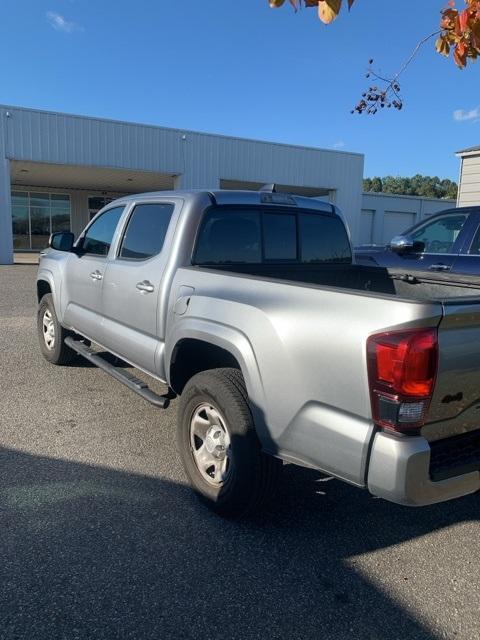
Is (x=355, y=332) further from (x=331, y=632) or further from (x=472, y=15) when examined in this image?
(x=472, y=15)

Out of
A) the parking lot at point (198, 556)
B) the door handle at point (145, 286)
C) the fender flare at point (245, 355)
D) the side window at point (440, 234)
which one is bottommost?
the parking lot at point (198, 556)

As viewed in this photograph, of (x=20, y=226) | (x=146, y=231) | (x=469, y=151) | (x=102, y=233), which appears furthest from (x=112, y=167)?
(x=146, y=231)

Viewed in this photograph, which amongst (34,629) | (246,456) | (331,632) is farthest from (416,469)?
(34,629)

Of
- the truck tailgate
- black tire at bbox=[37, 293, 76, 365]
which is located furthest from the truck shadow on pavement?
black tire at bbox=[37, 293, 76, 365]

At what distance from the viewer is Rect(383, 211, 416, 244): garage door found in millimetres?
33013

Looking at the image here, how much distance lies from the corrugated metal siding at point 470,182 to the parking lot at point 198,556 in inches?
470

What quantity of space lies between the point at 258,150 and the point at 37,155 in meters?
9.49

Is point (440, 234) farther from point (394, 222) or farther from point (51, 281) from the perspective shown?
point (394, 222)

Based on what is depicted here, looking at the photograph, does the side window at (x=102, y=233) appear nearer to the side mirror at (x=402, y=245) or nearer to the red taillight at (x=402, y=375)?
the red taillight at (x=402, y=375)

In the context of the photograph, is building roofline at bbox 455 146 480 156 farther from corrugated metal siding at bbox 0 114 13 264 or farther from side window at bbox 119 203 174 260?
corrugated metal siding at bbox 0 114 13 264

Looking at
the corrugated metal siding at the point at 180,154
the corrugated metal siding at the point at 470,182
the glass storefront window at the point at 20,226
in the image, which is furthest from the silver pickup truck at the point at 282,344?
the glass storefront window at the point at 20,226

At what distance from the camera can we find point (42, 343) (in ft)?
20.8

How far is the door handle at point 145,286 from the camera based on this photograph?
149 inches

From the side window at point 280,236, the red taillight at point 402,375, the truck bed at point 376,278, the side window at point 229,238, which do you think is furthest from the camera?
the side window at point 280,236
